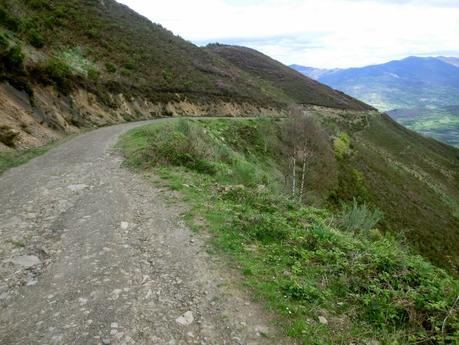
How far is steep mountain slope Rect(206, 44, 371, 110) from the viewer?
83.8 meters

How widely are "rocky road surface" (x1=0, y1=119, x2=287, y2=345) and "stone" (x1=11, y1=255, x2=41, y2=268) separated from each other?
2 centimetres

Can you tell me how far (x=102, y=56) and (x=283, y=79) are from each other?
68.1 meters

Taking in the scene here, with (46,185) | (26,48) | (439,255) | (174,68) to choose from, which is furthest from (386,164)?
(46,185)

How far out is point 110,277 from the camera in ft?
18.2

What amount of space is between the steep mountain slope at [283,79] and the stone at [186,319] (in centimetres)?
7721

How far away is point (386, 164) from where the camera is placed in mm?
53281

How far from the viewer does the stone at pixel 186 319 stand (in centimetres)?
466

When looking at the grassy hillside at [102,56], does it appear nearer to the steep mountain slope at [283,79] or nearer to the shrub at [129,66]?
the shrub at [129,66]

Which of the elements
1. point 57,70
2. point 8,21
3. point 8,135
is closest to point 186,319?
point 8,135

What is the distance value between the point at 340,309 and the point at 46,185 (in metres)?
8.42

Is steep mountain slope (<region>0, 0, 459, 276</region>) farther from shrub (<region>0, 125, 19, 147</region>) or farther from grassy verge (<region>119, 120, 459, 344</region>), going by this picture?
grassy verge (<region>119, 120, 459, 344</region>)

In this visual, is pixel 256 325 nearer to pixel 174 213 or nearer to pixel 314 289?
pixel 314 289

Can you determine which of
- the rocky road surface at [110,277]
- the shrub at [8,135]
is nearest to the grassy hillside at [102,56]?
the shrub at [8,135]

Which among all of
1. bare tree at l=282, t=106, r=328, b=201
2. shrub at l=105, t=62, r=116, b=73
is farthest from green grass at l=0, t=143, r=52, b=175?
bare tree at l=282, t=106, r=328, b=201
